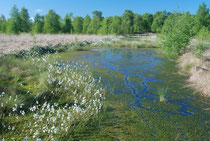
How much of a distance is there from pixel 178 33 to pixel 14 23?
1433 inches

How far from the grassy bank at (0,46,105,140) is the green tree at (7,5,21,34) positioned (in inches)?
1246

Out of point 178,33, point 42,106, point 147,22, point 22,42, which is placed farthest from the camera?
point 147,22

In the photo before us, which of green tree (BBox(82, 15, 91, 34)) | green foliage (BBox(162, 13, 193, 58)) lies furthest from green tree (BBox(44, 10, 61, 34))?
green foliage (BBox(162, 13, 193, 58))

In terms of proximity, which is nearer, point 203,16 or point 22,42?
point 22,42

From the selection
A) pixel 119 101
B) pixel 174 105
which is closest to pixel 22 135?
pixel 119 101

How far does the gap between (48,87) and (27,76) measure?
2358 millimetres

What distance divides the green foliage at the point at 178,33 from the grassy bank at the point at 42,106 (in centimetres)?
1019

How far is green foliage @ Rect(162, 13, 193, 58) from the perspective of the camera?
1288cm

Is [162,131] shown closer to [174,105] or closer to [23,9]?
[174,105]

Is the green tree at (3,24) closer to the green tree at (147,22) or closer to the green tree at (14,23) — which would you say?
the green tree at (14,23)

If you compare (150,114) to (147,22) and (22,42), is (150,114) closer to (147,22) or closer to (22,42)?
(22,42)

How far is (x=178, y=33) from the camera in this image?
13133mm

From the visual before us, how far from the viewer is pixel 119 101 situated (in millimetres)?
5820

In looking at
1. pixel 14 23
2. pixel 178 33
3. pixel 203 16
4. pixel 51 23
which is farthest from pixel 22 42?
pixel 203 16
